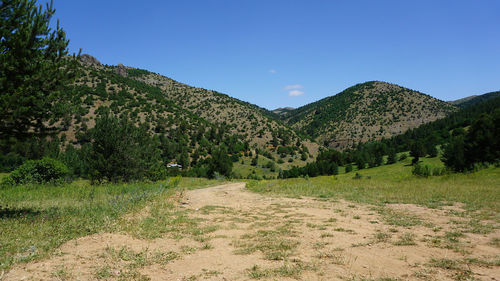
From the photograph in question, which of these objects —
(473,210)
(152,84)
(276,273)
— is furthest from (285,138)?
(276,273)

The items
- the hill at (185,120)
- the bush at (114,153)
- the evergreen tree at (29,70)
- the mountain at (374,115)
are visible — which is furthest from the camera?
the mountain at (374,115)

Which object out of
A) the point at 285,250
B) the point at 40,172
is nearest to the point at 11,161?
the point at 40,172

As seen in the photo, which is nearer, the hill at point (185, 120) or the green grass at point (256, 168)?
the hill at point (185, 120)

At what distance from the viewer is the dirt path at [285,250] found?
4438mm

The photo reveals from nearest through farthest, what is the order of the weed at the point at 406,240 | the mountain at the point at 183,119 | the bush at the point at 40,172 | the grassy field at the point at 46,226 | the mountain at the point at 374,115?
the grassy field at the point at 46,226 → the weed at the point at 406,240 → the bush at the point at 40,172 → the mountain at the point at 183,119 → the mountain at the point at 374,115

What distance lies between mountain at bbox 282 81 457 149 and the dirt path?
404ft

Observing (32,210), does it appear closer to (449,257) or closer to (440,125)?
(449,257)

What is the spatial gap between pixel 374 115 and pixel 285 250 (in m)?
141

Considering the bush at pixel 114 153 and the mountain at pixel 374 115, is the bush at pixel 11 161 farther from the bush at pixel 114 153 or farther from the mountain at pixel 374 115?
the mountain at pixel 374 115

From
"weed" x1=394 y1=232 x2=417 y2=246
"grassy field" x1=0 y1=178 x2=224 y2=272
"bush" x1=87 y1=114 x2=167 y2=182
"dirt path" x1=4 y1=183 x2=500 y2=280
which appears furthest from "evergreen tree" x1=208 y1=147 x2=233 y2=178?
"weed" x1=394 y1=232 x2=417 y2=246

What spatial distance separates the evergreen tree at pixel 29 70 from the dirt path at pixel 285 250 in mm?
4613

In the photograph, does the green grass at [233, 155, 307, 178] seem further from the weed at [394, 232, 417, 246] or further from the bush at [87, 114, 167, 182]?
the weed at [394, 232, 417, 246]

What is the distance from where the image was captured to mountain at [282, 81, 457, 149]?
4870 inches

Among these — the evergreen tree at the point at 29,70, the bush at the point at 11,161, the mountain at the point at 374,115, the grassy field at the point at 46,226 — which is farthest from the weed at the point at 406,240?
the mountain at the point at 374,115
